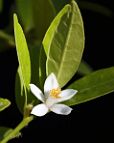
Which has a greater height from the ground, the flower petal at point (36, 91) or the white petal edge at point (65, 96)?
the flower petal at point (36, 91)

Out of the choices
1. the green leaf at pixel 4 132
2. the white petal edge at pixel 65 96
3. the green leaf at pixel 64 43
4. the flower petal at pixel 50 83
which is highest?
the green leaf at pixel 64 43

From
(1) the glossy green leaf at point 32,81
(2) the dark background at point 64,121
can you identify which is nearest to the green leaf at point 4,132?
(1) the glossy green leaf at point 32,81

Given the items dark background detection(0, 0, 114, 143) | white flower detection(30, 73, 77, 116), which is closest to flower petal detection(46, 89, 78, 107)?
white flower detection(30, 73, 77, 116)

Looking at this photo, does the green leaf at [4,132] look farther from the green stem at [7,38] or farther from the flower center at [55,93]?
the green stem at [7,38]

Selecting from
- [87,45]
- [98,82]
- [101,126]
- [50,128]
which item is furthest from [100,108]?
[98,82]

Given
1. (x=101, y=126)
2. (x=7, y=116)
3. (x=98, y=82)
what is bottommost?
(x=101, y=126)

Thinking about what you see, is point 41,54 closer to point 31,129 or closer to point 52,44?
point 52,44

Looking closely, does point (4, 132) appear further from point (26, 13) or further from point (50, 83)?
point (26, 13)
